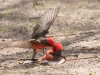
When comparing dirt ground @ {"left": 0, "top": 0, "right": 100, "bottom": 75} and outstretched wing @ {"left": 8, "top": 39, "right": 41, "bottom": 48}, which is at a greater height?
outstretched wing @ {"left": 8, "top": 39, "right": 41, "bottom": 48}

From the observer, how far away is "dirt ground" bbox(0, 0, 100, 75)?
629 cm

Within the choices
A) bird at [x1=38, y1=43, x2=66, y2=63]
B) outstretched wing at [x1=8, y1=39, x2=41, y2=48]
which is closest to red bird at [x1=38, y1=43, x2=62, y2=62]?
bird at [x1=38, y1=43, x2=66, y2=63]

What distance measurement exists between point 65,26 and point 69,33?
0.63 metres

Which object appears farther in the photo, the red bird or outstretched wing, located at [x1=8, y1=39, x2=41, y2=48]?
the red bird

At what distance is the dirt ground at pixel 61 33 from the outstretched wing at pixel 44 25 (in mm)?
491

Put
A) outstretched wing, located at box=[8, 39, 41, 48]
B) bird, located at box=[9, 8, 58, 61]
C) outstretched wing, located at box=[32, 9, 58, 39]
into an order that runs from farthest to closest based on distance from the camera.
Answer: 1. outstretched wing, located at box=[32, 9, 58, 39]
2. bird, located at box=[9, 8, 58, 61]
3. outstretched wing, located at box=[8, 39, 41, 48]

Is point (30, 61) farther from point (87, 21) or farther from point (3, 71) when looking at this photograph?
point (87, 21)

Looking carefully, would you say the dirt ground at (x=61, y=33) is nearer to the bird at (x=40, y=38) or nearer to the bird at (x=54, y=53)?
the bird at (x=54, y=53)

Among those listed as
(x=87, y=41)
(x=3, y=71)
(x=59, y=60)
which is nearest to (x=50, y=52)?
(x=59, y=60)

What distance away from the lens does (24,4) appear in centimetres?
1106

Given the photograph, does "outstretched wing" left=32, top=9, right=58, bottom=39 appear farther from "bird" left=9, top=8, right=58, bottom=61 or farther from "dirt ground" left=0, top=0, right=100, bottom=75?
"dirt ground" left=0, top=0, right=100, bottom=75

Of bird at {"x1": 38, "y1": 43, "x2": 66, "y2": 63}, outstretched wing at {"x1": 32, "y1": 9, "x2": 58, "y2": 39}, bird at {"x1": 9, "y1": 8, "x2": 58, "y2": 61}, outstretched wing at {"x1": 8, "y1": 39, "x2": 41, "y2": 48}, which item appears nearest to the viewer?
outstretched wing at {"x1": 8, "y1": 39, "x2": 41, "y2": 48}

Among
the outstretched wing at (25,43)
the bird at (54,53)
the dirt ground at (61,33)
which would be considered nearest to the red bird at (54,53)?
the bird at (54,53)

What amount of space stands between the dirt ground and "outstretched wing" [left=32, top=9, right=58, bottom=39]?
491 mm
